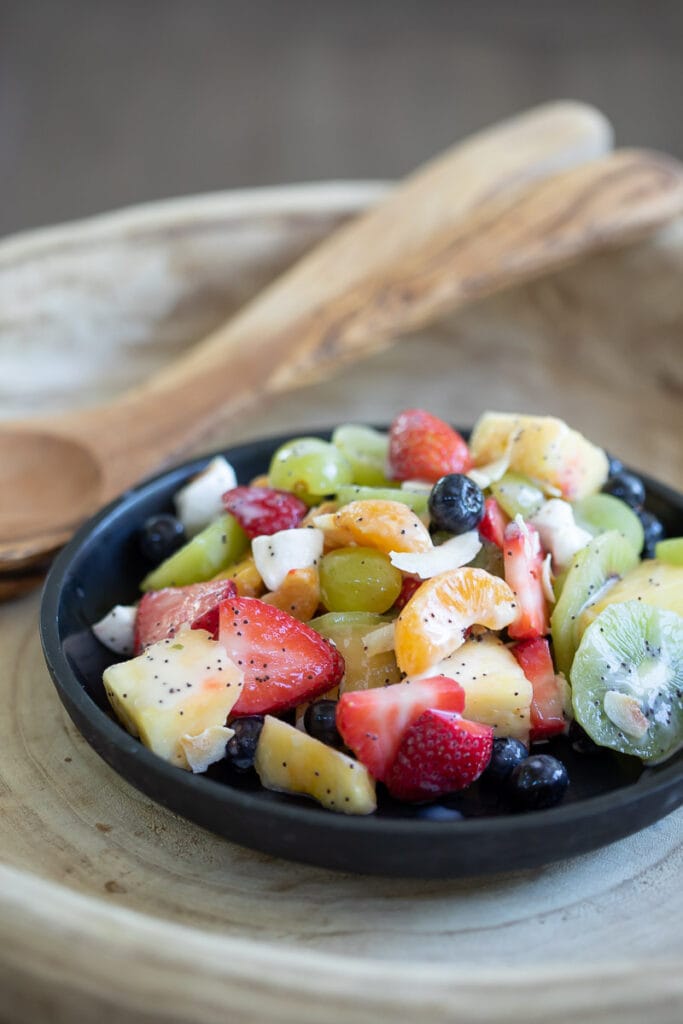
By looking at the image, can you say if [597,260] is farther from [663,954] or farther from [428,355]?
[663,954]

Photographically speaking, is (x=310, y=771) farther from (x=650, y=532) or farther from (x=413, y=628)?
(x=650, y=532)

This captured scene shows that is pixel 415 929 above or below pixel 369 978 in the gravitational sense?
below

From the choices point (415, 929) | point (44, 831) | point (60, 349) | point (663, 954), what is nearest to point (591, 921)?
point (663, 954)

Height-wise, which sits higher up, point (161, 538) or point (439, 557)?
point (439, 557)

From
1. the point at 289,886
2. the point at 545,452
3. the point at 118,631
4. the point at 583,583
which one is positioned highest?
the point at 545,452

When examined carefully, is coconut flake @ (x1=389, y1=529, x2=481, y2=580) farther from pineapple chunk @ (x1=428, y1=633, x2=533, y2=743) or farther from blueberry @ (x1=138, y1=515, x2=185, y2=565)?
blueberry @ (x1=138, y1=515, x2=185, y2=565)

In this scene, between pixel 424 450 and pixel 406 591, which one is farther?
pixel 424 450

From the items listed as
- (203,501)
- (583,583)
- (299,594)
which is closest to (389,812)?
(299,594)
